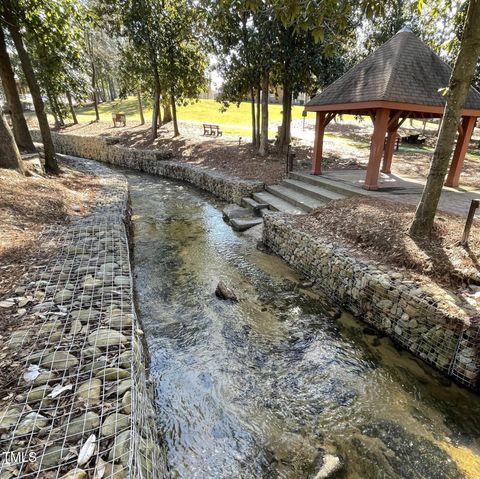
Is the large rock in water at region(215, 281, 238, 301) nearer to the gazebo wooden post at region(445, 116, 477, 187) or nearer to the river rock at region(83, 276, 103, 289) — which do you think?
the river rock at region(83, 276, 103, 289)

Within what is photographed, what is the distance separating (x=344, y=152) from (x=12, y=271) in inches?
613

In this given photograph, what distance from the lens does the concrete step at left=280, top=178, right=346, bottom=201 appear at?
902 centimetres

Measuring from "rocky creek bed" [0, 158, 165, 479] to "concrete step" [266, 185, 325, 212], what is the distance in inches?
227

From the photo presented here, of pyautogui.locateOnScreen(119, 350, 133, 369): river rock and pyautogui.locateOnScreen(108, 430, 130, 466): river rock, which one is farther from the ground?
pyautogui.locateOnScreen(108, 430, 130, 466): river rock

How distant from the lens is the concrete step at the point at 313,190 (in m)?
9.02

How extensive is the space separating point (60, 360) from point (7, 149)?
7632mm

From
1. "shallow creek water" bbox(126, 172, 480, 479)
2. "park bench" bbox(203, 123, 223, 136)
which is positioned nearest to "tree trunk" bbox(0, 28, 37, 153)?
"shallow creek water" bbox(126, 172, 480, 479)

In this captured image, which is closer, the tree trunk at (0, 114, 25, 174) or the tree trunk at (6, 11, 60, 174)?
the tree trunk at (0, 114, 25, 174)

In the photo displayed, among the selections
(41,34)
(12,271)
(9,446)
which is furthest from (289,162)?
(9,446)

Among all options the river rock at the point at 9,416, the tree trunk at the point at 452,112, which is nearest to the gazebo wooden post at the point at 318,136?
the tree trunk at the point at 452,112

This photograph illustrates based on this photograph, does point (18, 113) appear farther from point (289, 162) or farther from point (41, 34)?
point (289, 162)

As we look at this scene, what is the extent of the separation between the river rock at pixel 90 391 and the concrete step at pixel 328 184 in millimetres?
7867

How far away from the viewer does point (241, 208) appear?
1084cm

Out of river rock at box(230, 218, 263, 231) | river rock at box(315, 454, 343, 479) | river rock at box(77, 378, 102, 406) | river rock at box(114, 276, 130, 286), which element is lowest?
river rock at box(230, 218, 263, 231)
